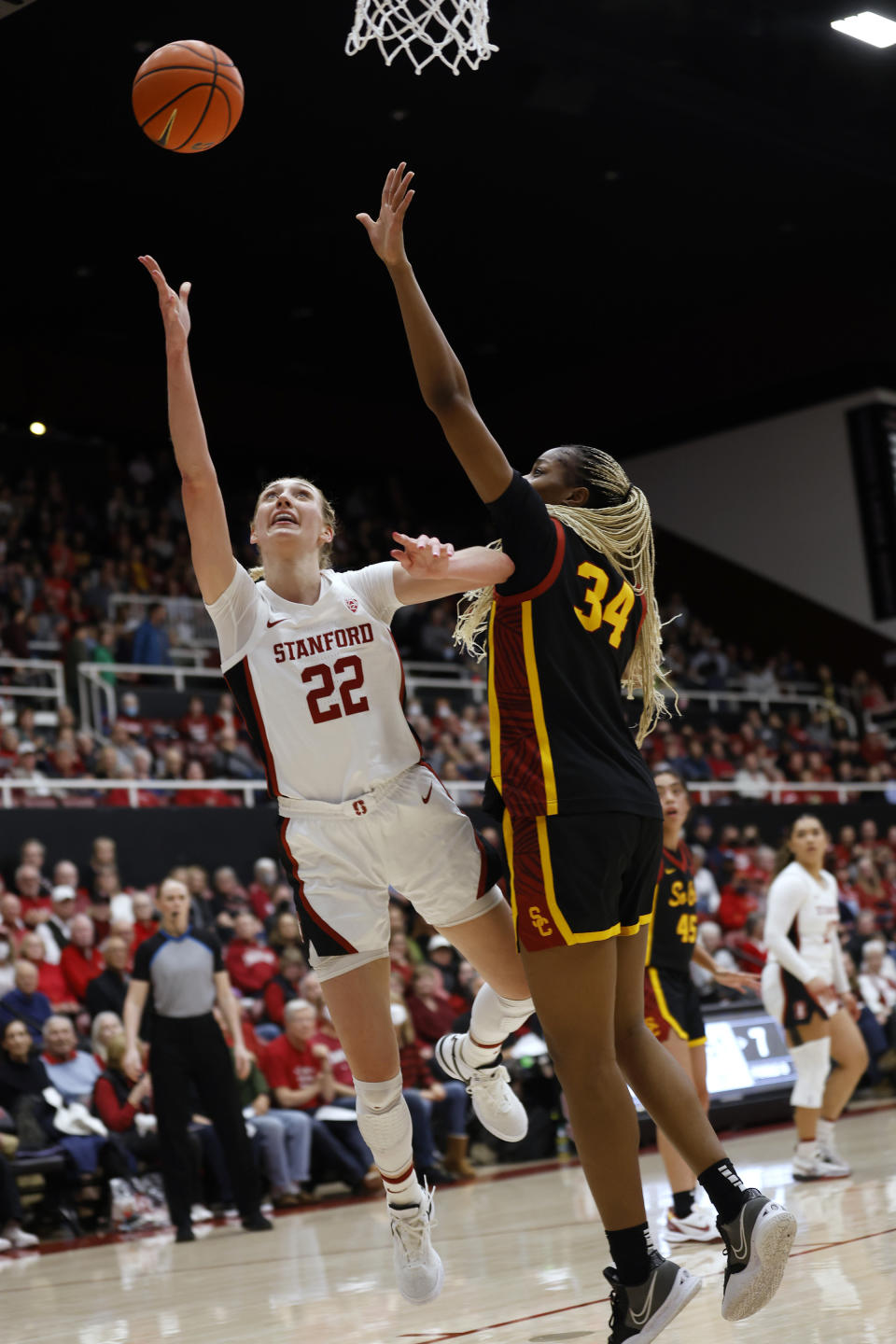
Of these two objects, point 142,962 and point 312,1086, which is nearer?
point 142,962

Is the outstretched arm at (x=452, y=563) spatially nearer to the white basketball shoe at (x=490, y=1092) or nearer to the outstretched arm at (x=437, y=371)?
the outstretched arm at (x=437, y=371)

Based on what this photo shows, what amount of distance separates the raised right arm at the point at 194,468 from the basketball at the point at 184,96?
104cm

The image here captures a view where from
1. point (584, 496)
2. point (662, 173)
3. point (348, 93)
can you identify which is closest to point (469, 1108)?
point (584, 496)

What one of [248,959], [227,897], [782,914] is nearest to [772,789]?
[227,897]

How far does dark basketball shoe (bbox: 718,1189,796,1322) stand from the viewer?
3.56 meters

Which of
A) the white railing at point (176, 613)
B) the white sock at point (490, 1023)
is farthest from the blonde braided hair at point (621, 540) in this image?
the white railing at point (176, 613)

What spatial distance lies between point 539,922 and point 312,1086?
6904 mm

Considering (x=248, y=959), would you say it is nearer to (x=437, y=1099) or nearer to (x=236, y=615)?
(x=437, y=1099)

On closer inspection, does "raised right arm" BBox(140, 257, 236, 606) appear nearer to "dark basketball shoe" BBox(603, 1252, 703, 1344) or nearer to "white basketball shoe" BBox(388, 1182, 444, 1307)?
"white basketball shoe" BBox(388, 1182, 444, 1307)

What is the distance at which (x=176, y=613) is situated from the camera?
17.0 metres

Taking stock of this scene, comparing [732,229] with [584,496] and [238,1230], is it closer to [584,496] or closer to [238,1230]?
[238,1230]

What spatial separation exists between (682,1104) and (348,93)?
13020 millimetres

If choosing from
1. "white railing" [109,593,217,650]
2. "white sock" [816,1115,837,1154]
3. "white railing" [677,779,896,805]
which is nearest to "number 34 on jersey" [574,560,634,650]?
"white sock" [816,1115,837,1154]

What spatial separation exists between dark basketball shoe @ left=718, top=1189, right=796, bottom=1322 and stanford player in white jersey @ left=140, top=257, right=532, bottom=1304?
1.04 metres
